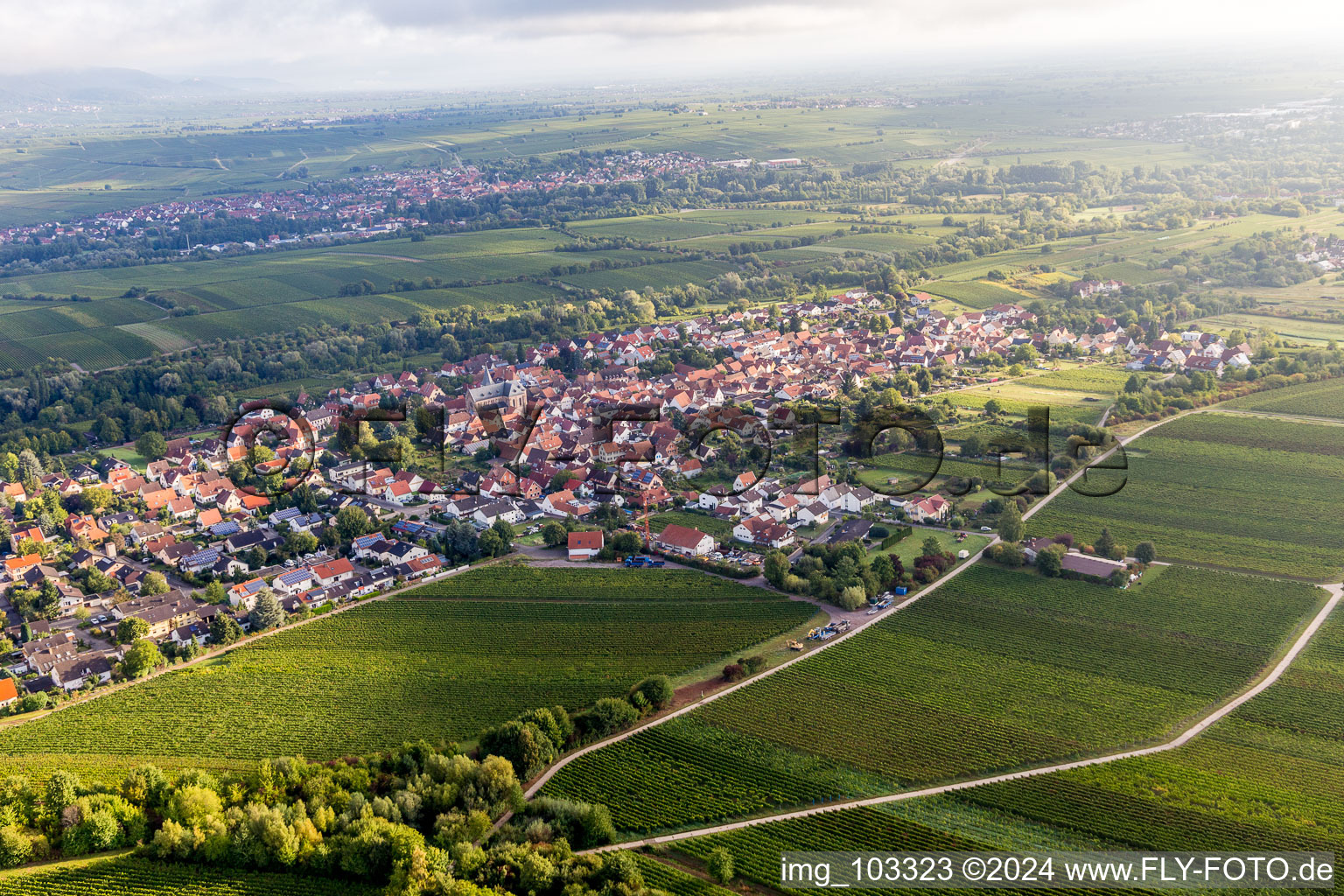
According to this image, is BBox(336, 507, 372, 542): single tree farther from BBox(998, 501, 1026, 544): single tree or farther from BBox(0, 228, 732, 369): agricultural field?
BBox(0, 228, 732, 369): agricultural field

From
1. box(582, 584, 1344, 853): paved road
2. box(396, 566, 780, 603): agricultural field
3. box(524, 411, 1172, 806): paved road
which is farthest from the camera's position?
box(396, 566, 780, 603): agricultural field

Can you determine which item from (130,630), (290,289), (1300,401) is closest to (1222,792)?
(130,630)

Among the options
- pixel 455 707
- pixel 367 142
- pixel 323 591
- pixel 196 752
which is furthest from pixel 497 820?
pixel 367 142

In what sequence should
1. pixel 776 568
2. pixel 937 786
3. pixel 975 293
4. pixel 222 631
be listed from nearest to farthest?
pixel 937 786 → pixel 222 631 → pixel 776 568 → pixel 975 293

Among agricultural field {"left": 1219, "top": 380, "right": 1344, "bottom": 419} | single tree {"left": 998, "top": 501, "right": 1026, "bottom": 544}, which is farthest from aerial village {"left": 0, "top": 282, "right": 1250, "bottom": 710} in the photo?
agricultural field {"left": 1219, "top": 380, "right": 1344, "bottom": 419}

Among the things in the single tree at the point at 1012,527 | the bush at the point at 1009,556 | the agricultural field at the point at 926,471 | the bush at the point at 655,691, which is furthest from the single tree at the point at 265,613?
the single tree at the point at 1012,527

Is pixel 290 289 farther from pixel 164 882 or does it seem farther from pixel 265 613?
pixel 164 882
